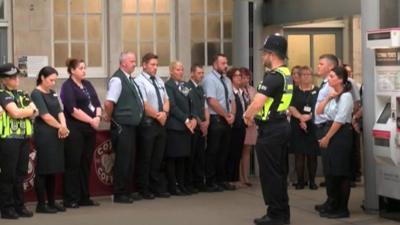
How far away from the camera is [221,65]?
11.0m

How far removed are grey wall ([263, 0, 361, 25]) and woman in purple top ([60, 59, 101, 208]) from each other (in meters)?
3.53

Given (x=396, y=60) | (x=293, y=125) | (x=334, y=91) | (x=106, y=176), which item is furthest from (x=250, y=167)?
(x=396, y=60)

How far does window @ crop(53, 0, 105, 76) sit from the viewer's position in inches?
533

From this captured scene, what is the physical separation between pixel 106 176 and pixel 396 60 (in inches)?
165

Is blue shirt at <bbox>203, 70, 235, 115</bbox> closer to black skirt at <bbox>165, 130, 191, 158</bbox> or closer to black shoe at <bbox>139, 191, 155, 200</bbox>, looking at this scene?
black skirt at <bbox>165, 130, 191, 158</bbox>

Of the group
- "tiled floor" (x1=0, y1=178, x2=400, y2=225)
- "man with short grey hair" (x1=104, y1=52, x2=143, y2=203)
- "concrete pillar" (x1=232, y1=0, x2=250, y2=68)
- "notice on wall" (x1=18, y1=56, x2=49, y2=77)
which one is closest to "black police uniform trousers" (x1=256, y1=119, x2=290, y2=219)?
"tiled floor" (x1=0, y1=178, x2=400, y2=225)

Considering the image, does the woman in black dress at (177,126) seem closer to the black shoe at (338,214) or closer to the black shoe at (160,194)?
the black shoe at (160,194)

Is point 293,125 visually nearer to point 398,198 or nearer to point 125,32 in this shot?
point 398,198

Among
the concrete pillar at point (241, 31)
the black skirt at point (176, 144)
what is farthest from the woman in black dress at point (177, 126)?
the concrete pillar at point (241, 31)

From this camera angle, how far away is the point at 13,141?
875 cm

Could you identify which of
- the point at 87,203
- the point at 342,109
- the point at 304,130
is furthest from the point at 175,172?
the point at 342,109

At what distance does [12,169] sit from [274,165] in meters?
2.93

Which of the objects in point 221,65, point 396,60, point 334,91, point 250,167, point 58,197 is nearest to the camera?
point 396,60

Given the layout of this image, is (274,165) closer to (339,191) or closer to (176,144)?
(339,191)
